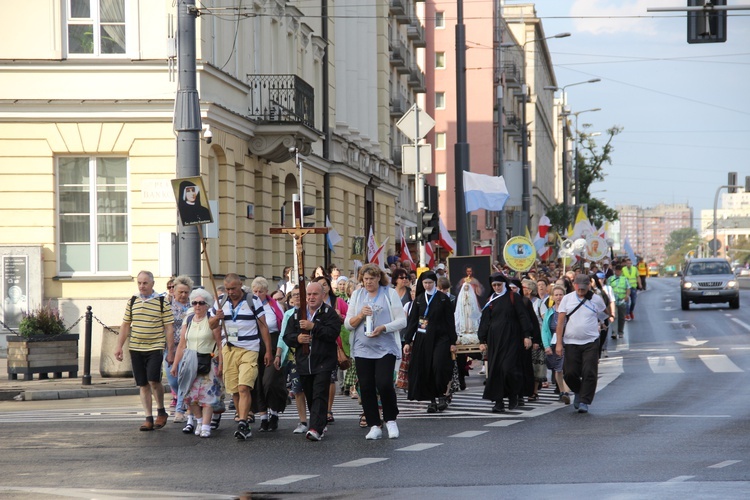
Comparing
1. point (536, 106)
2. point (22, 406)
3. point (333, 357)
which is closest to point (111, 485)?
point (333, 357)

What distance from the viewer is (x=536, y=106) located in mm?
115688

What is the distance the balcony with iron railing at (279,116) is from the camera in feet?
103

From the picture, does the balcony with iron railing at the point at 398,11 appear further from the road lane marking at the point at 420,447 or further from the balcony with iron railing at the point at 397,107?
the road lane marking at the point at 420,447

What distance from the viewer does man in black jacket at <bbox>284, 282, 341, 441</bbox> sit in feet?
45.4

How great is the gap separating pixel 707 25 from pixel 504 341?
→ 17.6ft

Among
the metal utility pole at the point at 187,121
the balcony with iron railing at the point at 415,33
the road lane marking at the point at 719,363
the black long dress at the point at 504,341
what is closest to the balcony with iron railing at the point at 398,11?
the balcony with iron railing at the point at 415,33

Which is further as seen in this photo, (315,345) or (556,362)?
(556,362)

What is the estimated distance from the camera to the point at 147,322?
50.0 ft

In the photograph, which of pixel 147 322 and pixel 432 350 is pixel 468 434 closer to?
pixel 432 350

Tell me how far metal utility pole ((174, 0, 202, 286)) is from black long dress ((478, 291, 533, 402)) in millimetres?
4363

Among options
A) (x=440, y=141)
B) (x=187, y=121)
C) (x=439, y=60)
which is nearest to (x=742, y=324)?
(x=187, y=121)

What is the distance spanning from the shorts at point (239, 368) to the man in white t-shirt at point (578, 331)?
14.4 feet

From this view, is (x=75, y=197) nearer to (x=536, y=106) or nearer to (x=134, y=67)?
(x=134, y=67)

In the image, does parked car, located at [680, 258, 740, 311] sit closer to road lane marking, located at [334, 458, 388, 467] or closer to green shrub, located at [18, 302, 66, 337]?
green shrub, located at [18, 302, 66, 337]
